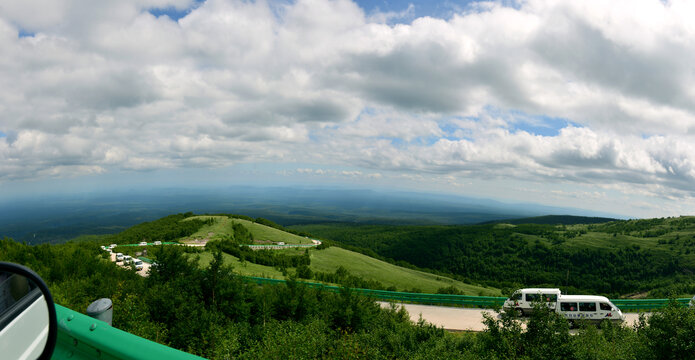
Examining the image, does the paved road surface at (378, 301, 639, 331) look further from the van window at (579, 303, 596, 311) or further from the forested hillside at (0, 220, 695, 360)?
the forested hillside at (0, 220, 695, 360)

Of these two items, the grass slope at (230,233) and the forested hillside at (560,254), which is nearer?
the grass slope at (230,233)

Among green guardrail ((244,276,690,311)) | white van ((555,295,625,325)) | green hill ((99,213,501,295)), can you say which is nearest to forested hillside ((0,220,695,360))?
white van ((555,295,625,325))

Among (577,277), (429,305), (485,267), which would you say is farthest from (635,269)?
(429,305)

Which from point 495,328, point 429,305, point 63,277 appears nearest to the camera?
point 495,328

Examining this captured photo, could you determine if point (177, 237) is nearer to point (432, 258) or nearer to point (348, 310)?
point (348, 310)

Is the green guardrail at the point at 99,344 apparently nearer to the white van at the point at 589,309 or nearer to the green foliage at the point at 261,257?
the white van at the point at 589,309

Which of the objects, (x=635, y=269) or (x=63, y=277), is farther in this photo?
(x=635, y=269)

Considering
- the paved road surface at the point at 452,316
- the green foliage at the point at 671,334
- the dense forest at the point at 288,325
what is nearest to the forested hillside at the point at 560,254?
the paved road surface at the point at 452,316
